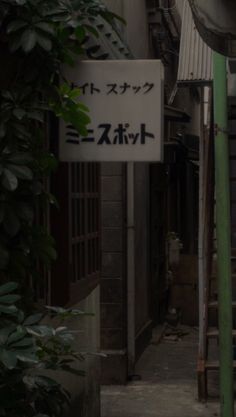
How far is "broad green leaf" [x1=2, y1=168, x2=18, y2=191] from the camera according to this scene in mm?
4824

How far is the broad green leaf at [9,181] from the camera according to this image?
4824 millimetres

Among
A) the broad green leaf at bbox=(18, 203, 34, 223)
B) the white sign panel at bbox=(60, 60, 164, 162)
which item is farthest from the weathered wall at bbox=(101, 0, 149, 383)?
the broad green leaf at bbox=(18, 203, 34, 223)

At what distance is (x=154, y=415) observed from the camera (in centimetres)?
995

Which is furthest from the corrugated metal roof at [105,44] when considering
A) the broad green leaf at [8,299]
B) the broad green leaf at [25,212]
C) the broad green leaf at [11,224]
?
the broad green leaf at [8,299]

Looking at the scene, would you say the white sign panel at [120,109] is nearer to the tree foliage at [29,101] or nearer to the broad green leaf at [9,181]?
the tree foliage at [29,101]

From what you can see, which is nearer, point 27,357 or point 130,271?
point 27,357

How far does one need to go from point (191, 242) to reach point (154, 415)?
12078mm

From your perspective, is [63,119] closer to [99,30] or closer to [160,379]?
[99,30]

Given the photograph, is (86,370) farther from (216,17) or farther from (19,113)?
(216,17)

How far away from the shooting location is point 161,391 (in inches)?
442

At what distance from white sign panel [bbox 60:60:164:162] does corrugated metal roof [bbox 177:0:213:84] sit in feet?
14.4

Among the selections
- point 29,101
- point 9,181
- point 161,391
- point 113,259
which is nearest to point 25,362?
point 9,181

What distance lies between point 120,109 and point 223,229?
269cm

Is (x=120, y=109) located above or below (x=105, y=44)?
below
